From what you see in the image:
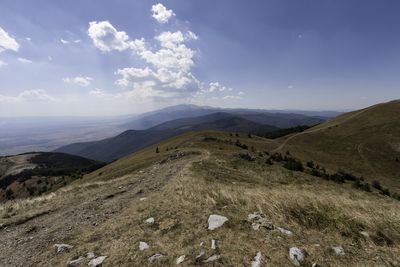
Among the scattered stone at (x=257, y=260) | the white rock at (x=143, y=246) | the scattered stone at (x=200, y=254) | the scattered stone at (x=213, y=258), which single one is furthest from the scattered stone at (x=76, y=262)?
the scattered stone at (x=257, y=260)

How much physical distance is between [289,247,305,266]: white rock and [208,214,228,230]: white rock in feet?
9.08

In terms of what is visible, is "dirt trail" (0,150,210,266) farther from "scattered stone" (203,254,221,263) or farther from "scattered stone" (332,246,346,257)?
"scattered stone" (332,246,346,257)

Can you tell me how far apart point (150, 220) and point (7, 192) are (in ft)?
324

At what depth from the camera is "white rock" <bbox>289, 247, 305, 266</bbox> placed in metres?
7.35

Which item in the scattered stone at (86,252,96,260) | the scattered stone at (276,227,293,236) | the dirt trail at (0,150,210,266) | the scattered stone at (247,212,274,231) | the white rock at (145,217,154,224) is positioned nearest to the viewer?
the scattered stone at (86,252,96,260)

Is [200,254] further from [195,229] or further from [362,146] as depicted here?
[362,146]

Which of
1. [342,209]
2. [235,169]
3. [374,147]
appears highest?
[342,209]

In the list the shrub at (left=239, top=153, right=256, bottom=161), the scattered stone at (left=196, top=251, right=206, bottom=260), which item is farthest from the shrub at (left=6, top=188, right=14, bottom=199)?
the scattered stone at (left=196, top=251, right=206, bottom=260)

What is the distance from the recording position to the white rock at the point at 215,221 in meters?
9.74

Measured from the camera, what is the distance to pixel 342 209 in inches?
444

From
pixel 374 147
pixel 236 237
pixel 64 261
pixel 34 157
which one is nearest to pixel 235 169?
pixel 236 237

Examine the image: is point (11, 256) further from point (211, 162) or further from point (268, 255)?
point (211, 162)

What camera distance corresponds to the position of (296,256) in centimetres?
755

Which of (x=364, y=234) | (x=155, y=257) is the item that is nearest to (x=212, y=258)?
(x=155, y=257)
